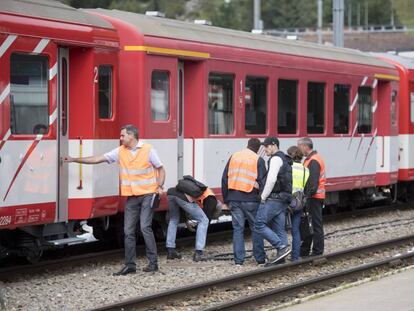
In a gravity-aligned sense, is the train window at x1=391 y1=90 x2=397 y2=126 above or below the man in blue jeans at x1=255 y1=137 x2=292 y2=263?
above

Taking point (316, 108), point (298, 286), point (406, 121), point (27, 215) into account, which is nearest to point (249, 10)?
point (406, 121)

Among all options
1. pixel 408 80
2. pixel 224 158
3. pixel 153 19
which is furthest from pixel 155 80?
pixel 408 80

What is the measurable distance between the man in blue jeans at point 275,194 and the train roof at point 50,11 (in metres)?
2.90

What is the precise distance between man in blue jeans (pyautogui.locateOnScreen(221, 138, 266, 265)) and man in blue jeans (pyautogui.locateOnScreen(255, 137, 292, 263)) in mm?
181

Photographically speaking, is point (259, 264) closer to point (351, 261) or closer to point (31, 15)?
point (351, 261)

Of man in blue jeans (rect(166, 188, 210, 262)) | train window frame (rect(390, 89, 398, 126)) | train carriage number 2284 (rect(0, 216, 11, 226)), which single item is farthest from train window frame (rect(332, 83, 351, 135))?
train carriage number 2284 (rect(0, 216, 11, 226))

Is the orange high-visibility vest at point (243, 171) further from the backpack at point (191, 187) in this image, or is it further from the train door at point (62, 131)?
the train door at point (62, 131)

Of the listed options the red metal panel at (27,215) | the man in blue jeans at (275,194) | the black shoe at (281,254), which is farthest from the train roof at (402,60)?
the red metal panel at (27,215)

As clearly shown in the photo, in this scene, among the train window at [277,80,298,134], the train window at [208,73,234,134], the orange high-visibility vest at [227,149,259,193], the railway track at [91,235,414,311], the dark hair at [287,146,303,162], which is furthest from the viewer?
the train window at [277,80,298,134]

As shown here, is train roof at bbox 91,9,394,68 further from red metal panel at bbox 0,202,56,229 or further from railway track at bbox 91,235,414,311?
railway track at bbox 91,235,414,311

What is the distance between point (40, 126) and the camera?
12.3 m

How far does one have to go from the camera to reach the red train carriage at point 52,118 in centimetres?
1176

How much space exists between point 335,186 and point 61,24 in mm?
9404

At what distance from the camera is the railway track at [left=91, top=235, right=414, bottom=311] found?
1079 centimetres
